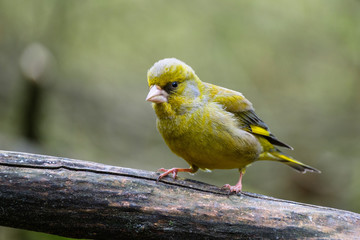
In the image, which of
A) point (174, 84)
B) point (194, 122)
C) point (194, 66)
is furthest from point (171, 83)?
point (194, 66)

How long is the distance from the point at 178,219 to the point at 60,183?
1041 millimetres

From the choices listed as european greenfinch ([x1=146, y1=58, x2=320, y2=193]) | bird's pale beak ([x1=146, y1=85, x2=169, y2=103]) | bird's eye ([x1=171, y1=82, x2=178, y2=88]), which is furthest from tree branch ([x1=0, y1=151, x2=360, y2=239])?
bird's eye ([x1=171, y1=82, x2=178, y2=88])

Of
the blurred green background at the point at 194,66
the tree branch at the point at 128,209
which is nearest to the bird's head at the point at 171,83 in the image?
the tree branch at the point at 128,209

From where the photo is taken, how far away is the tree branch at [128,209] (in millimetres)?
3617

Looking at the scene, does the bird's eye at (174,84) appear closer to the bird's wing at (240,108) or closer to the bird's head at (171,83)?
the bird's head at (171,83)

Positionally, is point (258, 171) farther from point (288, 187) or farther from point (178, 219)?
point (178, 219)

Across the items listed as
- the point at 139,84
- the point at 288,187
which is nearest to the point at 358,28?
the point at 288,187

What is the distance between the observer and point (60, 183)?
3725mm

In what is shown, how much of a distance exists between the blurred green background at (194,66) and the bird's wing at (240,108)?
2.87m

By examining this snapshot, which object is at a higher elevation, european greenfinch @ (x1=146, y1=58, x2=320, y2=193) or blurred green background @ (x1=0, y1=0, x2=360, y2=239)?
blurred green background @ (x1=0, y1=0, x2=360, y2=239)

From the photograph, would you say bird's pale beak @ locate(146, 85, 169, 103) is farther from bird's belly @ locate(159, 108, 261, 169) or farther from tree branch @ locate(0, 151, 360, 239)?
tree branch @ locate(0, 151, 360, 239)

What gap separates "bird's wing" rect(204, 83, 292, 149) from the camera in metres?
5.11

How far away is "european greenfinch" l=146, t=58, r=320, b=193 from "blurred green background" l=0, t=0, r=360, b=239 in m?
3.55

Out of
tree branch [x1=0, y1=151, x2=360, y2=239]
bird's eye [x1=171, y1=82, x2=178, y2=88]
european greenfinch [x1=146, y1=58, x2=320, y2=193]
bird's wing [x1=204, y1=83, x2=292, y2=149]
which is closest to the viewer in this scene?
tree branch [x1=0, y1=151, x2=360, y2=239]
